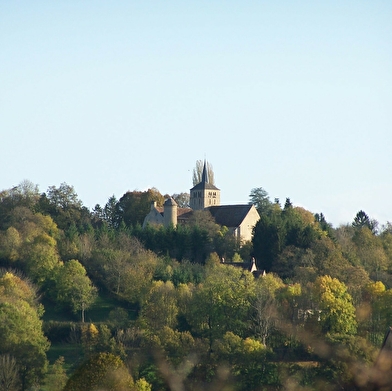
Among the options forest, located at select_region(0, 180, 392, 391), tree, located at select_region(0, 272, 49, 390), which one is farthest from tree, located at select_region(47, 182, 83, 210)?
tree, located at select_region(0, 272, 49, 390)

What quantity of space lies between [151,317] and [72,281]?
8621 millimetres

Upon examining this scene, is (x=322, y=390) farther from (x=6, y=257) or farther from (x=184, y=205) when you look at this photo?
(x=184, y=205)

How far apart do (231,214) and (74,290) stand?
2766 centimetres

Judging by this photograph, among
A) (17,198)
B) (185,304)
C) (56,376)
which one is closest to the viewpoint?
(56,376)

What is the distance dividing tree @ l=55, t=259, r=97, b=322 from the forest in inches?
3.2

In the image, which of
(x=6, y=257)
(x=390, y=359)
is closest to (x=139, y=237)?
(x=6, y=257)

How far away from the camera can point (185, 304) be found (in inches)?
2368

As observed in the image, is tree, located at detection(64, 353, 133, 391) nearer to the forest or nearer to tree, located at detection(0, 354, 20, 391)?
the forest

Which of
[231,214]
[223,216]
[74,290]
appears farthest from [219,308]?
[223,216]

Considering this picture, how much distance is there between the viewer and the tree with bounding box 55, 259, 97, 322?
64.4 m

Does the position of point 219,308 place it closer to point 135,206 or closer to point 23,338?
point 23,338

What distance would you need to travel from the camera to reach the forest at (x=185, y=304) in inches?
1903

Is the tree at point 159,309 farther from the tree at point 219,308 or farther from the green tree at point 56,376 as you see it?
the green tree at point 56,376

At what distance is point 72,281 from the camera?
215 ft
